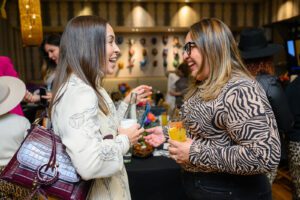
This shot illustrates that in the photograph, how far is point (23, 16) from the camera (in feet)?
10.2

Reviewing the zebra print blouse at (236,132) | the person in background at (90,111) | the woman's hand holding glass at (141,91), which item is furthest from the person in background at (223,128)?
the woman's hand holding glass at (141,91)

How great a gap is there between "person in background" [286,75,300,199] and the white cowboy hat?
229cm

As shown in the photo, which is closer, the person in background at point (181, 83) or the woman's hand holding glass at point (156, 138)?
the woman's hand holding glass at point (156, 138)

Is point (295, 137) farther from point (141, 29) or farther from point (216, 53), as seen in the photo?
point (141, 29)

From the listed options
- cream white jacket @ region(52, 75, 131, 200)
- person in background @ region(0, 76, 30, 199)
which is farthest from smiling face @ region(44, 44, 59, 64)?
cream white jacket @ region(52, 75, 131, 200)

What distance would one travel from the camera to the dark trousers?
1354 mm

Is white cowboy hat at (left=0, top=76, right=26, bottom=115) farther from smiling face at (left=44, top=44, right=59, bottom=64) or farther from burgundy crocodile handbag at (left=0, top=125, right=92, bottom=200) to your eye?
smiling face at (left=44, top=44, right=59, bottom=64)

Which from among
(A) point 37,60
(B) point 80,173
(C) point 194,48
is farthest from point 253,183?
(A) point 37,60

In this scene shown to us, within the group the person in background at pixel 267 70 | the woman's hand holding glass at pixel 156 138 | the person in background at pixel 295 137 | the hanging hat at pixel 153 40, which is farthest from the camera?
the hanging hat at pixel 153 40

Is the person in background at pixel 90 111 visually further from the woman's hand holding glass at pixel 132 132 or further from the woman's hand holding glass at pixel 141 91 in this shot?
the woman's hand holding glass at pixel 141 91

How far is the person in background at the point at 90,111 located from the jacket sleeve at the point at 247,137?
0.41m

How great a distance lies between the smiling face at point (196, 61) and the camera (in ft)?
4.65

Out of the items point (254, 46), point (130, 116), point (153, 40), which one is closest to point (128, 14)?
point (153, 40)

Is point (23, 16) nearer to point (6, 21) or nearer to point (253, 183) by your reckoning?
point (253, 183)
